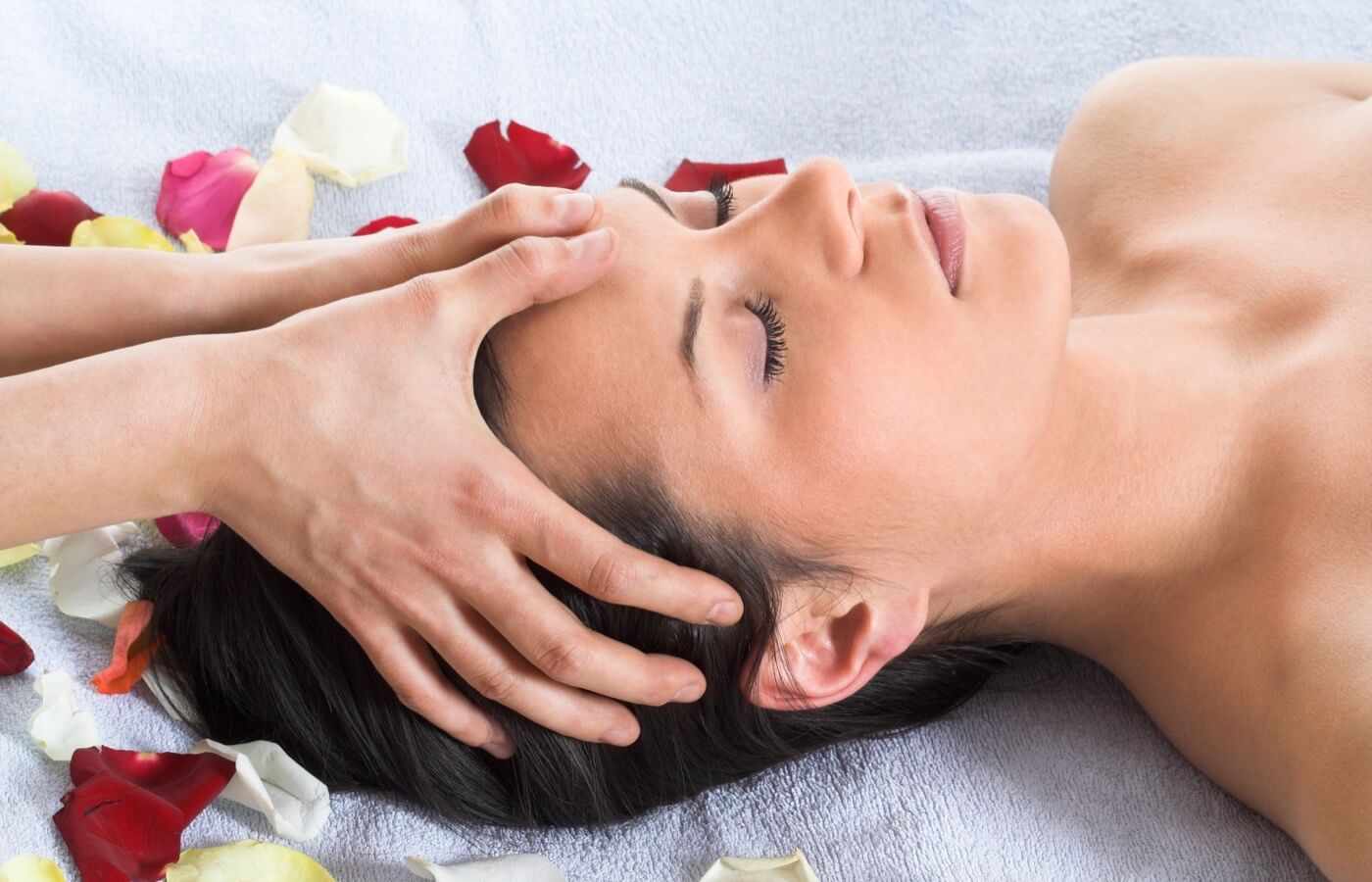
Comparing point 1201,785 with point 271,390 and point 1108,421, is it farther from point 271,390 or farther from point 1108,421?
point 271,390

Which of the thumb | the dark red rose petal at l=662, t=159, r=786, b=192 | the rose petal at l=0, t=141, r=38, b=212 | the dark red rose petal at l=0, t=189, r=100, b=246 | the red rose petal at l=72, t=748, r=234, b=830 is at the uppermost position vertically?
the thumb

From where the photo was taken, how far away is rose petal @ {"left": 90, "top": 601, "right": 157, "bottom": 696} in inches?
46.2

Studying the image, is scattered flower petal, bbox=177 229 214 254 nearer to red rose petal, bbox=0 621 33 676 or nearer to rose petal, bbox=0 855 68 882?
red rose petal, bbox=0 621 33 676

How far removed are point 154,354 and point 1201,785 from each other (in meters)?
0.91

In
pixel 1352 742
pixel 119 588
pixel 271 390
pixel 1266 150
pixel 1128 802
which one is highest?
pixel 271 390

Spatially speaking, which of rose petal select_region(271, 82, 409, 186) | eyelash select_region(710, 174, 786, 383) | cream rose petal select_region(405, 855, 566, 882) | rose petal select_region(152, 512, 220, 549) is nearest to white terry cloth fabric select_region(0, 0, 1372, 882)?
rose petal select_region(271, 82, 409, 186)

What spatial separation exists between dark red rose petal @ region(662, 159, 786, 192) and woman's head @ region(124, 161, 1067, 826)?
0.44m

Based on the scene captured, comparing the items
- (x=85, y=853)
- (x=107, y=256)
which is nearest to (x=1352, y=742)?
(x=85, y=853)

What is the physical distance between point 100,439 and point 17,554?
1.24 ft

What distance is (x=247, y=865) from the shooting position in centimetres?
109

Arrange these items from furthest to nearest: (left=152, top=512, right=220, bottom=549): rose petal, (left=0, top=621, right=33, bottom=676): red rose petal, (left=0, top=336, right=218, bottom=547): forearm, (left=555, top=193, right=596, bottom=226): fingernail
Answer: (left=152, top=512, right=220, bottom=549): rose petal
(left=0, top=621, right=33, bottom=676): red rose petal
(left=555, top=193, right=596, bottom=226): fingernail
(left=0, top=336, right=218, bottom=547): forearm

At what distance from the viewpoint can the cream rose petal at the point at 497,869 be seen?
3.65 feet

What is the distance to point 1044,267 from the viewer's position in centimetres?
111

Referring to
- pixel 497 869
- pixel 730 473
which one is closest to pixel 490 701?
pixel 497 869
